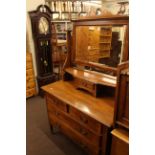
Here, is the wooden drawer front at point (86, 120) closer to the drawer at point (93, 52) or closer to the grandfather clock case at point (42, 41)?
the drawer at point (93, 52)

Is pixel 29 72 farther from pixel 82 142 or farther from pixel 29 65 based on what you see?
pixel 82 142

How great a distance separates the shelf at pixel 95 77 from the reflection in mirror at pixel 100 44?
0.13 m

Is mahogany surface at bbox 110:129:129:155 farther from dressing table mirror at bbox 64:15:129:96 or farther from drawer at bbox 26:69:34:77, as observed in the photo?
drawer at bbox 26:69:34:77

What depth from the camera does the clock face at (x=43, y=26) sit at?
3103 millimetres

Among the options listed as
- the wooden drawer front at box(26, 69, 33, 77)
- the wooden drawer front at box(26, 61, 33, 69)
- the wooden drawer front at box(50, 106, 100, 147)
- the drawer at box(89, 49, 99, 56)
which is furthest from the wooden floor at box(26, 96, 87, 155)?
the drawer at box(89, 49, 99, 56)

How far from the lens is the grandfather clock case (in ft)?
9.91

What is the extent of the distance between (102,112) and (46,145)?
993 millimetres

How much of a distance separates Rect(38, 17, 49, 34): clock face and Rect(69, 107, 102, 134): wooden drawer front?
1949 millimetres

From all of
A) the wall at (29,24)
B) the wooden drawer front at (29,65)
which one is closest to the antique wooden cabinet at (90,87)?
the wooden drawer front at (29,65)
